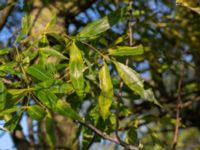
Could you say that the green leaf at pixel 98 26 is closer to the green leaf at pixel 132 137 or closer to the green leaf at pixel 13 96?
the green leaf at pixel 13 96

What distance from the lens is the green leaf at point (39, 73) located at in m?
1.19

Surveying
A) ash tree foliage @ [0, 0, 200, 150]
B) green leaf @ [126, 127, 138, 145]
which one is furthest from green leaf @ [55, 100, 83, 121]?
green leaf @ [126, 127, 138, 145]

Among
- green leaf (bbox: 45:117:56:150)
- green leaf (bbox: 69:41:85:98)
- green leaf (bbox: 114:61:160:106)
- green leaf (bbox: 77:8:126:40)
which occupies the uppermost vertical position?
green leaf (bbox: 77:8:126:40)

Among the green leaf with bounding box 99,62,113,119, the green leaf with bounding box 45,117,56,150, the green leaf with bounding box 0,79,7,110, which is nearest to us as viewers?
the green leaf with bounding box 0,79,7,110

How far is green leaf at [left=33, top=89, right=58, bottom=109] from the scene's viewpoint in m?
1.15

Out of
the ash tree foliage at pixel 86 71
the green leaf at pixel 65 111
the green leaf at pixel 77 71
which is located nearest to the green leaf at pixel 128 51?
the ash tree foliage at pixel 86 71

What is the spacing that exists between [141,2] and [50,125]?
50.8 inches

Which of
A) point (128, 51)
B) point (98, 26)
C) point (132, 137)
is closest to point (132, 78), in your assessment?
point (128, 51)

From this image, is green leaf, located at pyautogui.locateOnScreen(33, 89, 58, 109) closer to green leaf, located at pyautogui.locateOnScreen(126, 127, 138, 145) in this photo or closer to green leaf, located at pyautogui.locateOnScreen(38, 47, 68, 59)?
green leaf, located at pyautogui.locateOnScreen(38, 47, 68, 59)

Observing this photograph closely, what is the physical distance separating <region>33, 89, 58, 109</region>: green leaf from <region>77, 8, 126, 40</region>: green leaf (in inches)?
8.9

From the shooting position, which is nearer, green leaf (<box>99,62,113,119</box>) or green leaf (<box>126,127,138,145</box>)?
green leaf (<box>99,62,113,119</box>)

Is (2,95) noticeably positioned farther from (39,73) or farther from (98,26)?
(98,26)

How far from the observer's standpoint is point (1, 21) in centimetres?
218

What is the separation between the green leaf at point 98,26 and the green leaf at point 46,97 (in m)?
0.23
